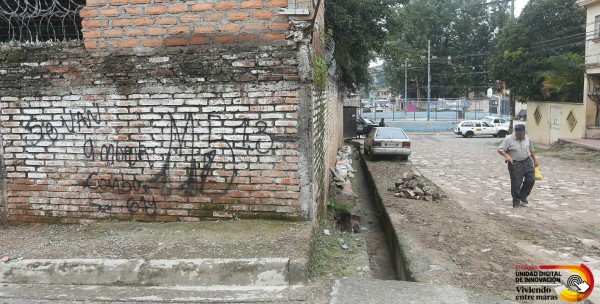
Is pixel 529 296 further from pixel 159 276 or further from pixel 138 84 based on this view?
pixel 138 84

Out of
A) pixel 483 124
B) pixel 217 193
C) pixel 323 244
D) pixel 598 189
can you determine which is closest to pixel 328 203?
pixel 323 244

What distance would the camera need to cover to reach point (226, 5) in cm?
501

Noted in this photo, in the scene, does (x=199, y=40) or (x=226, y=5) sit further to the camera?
(x=199, y=40)

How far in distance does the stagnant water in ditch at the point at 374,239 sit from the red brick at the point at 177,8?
369cm

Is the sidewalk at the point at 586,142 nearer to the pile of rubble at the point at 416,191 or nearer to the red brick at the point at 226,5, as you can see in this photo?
the pile of rubble at the point at 416,191

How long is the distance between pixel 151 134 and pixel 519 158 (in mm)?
6131

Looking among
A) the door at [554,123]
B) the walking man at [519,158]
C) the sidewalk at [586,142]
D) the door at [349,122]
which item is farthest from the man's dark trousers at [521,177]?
the door at [349,122]

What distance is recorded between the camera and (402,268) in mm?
5422

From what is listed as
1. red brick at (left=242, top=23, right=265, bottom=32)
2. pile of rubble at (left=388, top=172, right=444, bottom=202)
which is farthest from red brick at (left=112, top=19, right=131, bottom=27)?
pile of rubble at (left=388, top=172, right=444, bottom=202)

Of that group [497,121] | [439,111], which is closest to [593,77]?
[497,121]

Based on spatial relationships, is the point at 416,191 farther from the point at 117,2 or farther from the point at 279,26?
the point at 117,2

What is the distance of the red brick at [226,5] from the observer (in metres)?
4.99

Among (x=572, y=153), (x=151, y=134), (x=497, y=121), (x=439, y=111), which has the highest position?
(x=151, y=134)

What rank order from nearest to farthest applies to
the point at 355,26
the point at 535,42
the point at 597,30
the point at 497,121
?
the point at 355,26 < the point at 597,30 < the point at 535,42 < the point at 497,121
